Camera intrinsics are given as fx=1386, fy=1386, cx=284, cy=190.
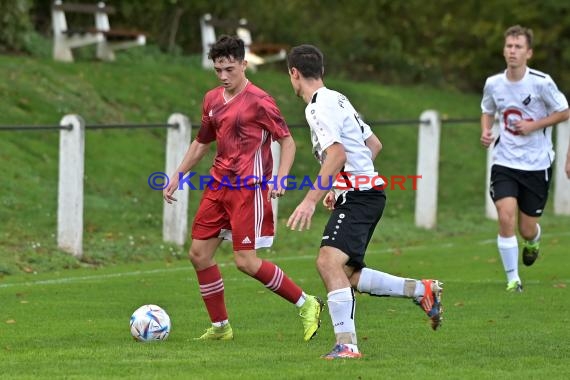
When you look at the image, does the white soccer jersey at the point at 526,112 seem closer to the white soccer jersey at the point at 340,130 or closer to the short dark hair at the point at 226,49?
the short dark hair at the point at 226,49

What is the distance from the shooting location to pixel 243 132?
9602 millimetres

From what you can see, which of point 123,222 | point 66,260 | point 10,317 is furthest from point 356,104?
point 10,317

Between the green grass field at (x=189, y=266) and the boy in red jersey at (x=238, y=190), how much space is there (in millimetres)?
350

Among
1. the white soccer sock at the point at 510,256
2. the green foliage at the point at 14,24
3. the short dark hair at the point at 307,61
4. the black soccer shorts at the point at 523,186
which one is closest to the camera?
the short dark hair at the point at 307,61

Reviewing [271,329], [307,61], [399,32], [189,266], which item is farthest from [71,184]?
[399,32]

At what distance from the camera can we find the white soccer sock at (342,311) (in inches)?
324

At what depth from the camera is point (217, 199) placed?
375 inches

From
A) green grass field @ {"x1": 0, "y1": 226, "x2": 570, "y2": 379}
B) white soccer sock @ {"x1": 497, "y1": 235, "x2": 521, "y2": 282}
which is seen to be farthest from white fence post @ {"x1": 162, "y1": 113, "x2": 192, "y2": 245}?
white soccer sock @ {"x1": 497, "y1": 235, "x2": 521, "y2": 282}

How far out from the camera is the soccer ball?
30.4 ft

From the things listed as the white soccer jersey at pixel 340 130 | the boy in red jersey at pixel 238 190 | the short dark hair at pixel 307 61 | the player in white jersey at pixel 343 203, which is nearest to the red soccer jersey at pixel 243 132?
the boy in red jersey at pixel 238 190

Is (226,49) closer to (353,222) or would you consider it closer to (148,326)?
(353,222)

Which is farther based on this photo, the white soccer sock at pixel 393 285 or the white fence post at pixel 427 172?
the white fence post at pixel 427 172

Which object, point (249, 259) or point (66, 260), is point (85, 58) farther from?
point (249, 259)

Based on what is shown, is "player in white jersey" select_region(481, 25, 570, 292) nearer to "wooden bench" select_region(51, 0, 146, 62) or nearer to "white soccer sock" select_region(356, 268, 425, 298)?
"white soccer sock" select_region(356, 268, 425, 298)
